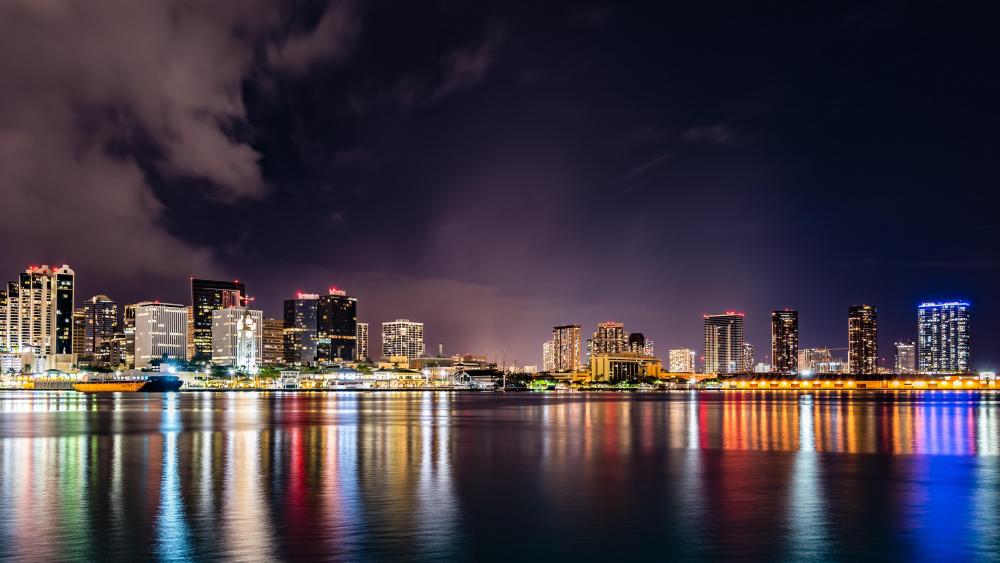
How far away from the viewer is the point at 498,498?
98.8ft

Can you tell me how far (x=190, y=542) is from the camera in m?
21.7

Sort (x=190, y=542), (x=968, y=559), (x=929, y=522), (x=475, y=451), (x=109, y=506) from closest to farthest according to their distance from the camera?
(x=968, y=559)
(x=190, y=542)
(x=929, y=522)
(x=109, y=506)
(x=475, y=451)

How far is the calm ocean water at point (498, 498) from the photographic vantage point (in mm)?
21500

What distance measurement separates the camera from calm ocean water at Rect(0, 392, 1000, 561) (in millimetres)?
21500

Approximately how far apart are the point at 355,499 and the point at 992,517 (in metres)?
19.9

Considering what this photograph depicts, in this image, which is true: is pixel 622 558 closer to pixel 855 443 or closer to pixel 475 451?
pixel 475 451

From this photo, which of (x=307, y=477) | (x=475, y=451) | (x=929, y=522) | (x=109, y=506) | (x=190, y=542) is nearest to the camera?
(x=190, y=542)

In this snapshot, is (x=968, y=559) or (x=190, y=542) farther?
(x=190, y=542)

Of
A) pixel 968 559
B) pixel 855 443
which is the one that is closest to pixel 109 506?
pixel 968 559

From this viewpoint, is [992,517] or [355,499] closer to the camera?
[992,517]

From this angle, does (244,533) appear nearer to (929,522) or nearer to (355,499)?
(355,499)

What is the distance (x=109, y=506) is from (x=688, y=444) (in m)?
35.0

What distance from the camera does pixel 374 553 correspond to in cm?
2041

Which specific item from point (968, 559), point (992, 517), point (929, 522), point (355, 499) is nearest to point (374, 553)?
point (355, 499)
